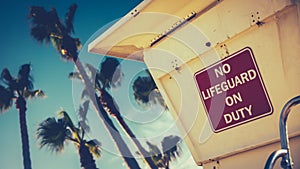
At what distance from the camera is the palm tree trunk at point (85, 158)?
51.3ft

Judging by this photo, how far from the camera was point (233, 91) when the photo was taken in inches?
90.4

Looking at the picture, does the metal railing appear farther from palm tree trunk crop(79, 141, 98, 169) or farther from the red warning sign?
palm tree trunk crop(79, 141, 98, 169)

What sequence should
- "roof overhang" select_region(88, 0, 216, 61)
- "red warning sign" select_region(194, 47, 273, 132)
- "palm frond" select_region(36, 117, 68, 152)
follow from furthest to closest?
"palm frond" select_region(36, 117, 68, 152) < "roof overhang" select_region(88, 0, 216, 61) < "red warning sign" select_region(194, 47, 273, 132)

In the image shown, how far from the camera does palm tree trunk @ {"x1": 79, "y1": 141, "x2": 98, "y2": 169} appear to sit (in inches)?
615

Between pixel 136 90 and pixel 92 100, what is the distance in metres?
2.87

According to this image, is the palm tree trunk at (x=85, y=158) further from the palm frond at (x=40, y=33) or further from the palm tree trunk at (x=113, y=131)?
the palm frond at (x=40, y=33)

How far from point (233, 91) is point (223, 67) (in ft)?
0.52

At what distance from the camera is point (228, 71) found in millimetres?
2299

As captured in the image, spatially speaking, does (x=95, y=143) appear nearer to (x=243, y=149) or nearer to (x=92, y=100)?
(x=92, y=100)

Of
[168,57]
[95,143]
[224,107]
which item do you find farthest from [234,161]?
[95,143]

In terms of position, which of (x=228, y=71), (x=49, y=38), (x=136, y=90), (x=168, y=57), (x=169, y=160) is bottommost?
(x=169, y=160)

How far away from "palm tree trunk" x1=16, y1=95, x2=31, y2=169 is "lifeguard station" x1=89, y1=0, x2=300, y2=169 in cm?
1568

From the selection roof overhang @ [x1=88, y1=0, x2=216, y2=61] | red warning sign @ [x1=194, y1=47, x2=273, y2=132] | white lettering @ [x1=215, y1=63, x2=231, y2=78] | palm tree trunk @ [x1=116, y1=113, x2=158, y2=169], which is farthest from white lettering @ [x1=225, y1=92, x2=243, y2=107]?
palm tree trunk @ [x1=116, y1=113, x2=158, y2=169]

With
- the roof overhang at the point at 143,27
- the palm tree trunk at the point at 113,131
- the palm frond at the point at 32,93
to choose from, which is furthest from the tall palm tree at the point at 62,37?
the roof overhang at the point at 143,27
